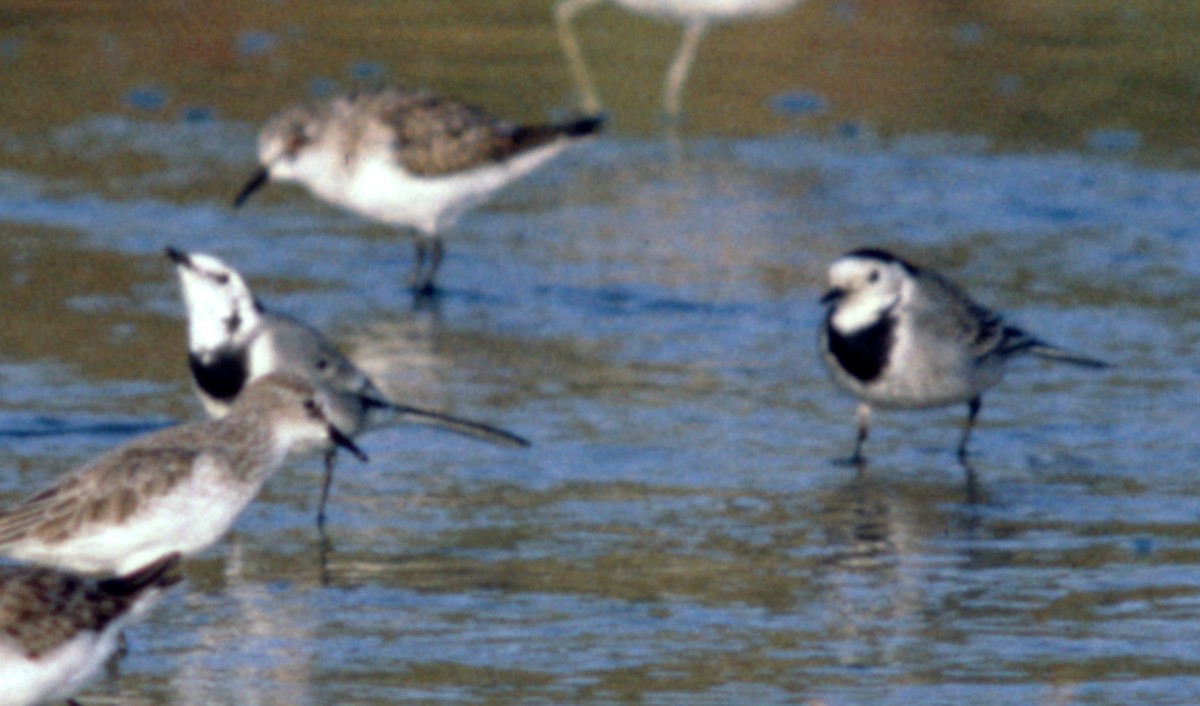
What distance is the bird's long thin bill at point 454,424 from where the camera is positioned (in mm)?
8742

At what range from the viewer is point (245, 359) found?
880cm

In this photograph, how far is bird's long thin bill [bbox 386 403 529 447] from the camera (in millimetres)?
8742

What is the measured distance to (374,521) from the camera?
8172mm

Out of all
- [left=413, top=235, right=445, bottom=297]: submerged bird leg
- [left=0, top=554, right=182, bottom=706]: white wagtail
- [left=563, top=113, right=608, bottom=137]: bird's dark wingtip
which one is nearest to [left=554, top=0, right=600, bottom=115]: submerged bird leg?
[left=563, top=113, right=608, bottom=137]: bird's dark wingtip

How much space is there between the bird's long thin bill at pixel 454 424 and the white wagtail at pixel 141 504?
1.61m

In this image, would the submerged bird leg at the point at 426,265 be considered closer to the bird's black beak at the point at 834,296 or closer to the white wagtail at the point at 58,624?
the bird's black beak at the point at 834,296

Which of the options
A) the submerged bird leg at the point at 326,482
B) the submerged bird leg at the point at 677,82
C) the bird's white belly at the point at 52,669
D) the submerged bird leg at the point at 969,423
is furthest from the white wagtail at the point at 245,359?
the submerged bird leg at the point at 677,82

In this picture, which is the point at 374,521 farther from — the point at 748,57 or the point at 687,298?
the point at 748,57

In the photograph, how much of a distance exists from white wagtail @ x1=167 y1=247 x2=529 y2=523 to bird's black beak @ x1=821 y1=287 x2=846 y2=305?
4.61 feet

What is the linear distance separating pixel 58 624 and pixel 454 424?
3.22m

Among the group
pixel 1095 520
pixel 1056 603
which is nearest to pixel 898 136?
pixel 1095 520

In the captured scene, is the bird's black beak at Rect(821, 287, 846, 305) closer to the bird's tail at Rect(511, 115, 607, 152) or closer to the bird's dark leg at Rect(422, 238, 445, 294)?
the bird's dark leg at Rect(422, 238, 445, 294)

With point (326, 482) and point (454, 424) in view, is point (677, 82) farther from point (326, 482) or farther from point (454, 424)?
point (326, 482)

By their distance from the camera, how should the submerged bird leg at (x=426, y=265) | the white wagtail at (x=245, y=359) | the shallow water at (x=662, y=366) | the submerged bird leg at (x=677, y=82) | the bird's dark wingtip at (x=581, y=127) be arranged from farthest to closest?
the submerged bird leg at (x=677, y=82), the bird's dark wingtip at (x=581, y=127), the submerged bird leg at (x=426, y=265), the white wagtail at (x=245, y=359), the shallow water at (x=662, y=366)
